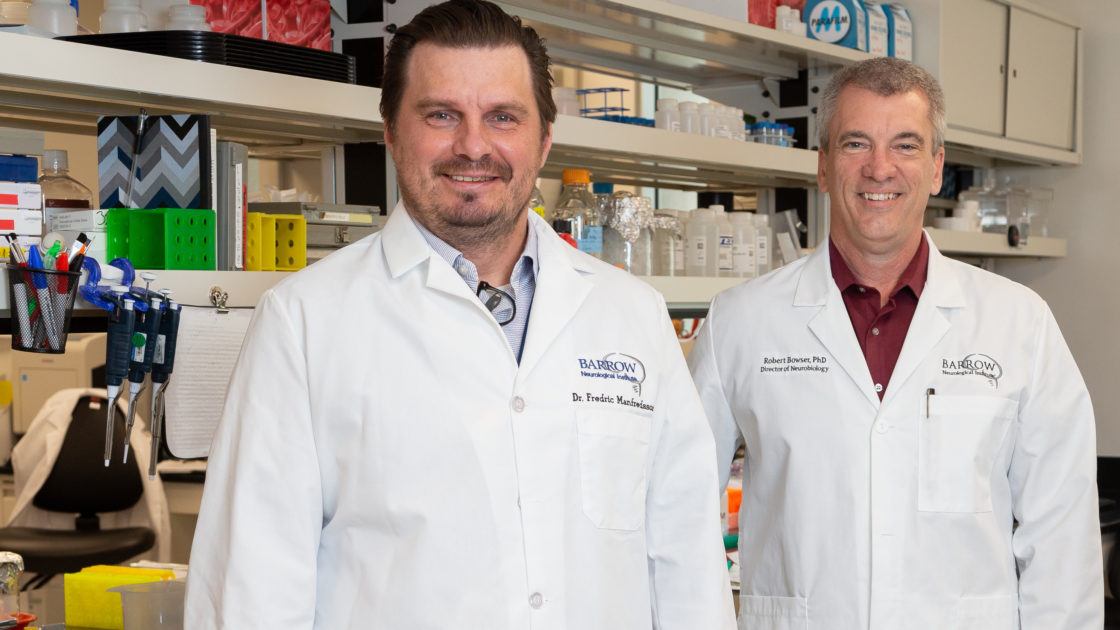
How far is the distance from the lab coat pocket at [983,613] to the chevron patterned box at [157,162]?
1.43 metres

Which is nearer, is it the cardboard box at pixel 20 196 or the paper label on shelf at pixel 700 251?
the cardboard box at pixel 20 196

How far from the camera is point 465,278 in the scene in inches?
61.6

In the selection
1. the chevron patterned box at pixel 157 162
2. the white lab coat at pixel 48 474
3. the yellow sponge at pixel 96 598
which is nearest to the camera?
the chevron patterned box at pixel 157 162

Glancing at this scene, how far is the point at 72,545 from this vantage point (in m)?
3.97

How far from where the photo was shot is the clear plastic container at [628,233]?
2.89m

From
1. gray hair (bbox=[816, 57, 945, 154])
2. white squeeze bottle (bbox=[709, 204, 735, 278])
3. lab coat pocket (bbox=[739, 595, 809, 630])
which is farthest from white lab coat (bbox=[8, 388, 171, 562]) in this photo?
gray hair (bbox=[816, 57, 945, 154])

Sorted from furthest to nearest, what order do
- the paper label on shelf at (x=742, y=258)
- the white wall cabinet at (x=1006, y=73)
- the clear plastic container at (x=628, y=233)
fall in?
the white wall cabinet at (x=1006, y=73)
the paper label on shelf at (x=742, y=258)
the clear plastic container at (x=628, y=233)

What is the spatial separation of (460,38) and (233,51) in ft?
1.90

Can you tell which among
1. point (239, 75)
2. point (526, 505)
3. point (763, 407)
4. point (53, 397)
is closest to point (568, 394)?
point (526, 505)

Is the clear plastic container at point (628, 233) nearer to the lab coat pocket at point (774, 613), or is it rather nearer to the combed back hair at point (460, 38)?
the lab coat pocket at point (774, 613)

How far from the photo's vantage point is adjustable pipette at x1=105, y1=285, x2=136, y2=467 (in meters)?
1.82

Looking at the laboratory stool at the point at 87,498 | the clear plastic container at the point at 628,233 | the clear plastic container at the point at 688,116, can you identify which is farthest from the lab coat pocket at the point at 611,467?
the laboratory stool at the point at 87,498

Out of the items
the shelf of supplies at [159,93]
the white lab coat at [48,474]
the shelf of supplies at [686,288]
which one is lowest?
the white lab coat at [48,474]

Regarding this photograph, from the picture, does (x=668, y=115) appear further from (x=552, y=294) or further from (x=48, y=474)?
(x=48, y=474)
